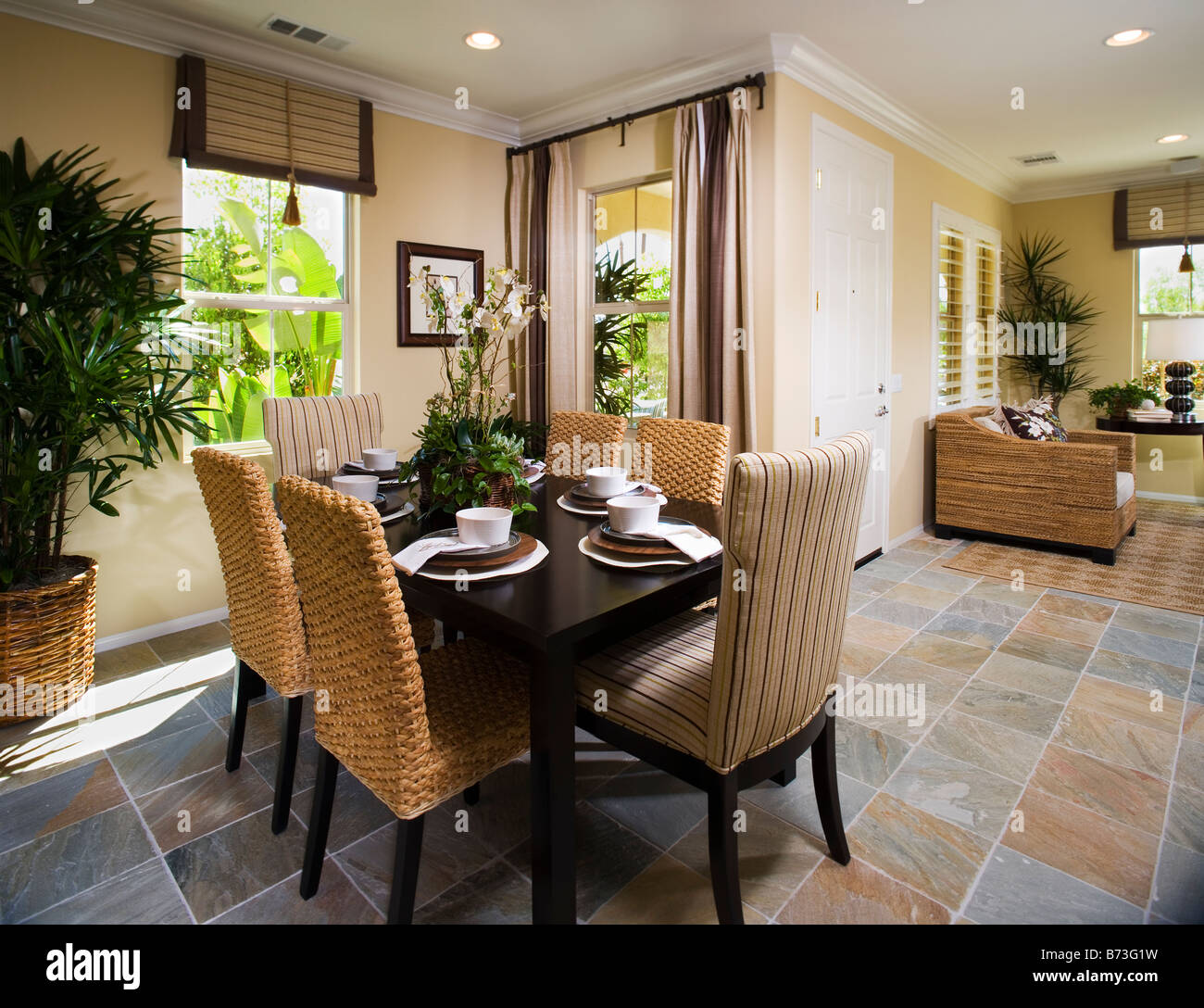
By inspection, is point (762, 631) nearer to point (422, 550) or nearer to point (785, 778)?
point (422, 550)

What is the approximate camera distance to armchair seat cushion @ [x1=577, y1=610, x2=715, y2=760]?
1.52 metres

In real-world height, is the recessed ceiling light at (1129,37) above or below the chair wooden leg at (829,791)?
above

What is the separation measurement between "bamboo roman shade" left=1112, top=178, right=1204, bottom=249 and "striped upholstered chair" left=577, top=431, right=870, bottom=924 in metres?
5.93

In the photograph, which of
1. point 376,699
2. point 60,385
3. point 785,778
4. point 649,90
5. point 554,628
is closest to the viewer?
point 554,628

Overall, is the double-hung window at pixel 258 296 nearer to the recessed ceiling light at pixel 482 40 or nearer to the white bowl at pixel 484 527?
the recessed ceiling light at pixel 482 40

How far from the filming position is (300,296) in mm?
3717

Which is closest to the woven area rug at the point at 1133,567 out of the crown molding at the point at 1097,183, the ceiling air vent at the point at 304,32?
the crown molding at the point at 1097,183

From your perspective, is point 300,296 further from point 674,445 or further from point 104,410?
point 674,445

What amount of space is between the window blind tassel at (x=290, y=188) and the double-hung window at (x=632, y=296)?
1688 mm

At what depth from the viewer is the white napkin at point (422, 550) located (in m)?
1.62

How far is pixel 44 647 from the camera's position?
2.61 metres

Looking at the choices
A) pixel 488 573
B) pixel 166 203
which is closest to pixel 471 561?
pixel 488 573

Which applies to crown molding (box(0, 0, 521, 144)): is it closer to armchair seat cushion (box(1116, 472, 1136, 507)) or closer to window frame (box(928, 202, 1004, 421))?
window frame (box(928, 202, 1004, 421))

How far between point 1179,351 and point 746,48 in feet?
12.9
